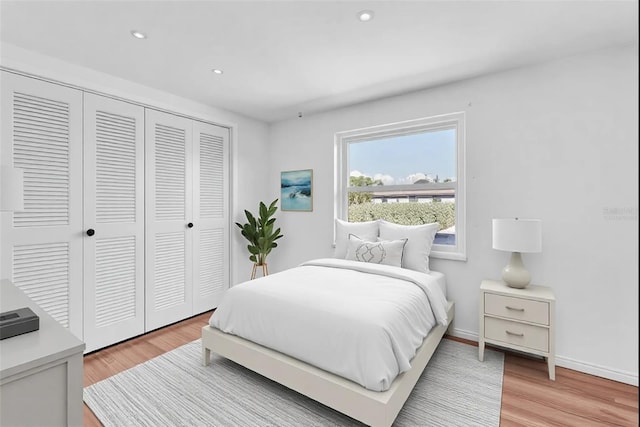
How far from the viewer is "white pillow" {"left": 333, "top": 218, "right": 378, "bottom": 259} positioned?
327 centimetres

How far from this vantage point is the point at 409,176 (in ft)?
11.3

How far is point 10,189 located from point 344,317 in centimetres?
205

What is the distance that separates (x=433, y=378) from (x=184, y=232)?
2745 mm

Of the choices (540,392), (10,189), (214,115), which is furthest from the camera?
(214,115)

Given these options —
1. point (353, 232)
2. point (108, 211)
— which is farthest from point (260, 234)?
point (108, 211)

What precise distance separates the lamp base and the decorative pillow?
0.84 m

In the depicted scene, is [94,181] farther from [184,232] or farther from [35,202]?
[184,232]

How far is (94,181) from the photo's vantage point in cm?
275

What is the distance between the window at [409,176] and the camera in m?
3.11

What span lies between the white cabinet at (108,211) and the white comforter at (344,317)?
3.88ft

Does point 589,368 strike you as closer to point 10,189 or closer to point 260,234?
point 260,234

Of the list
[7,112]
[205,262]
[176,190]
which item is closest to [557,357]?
[205,262]

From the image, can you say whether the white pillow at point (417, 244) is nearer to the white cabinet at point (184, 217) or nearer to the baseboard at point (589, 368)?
the baseboard at point (589, 368)

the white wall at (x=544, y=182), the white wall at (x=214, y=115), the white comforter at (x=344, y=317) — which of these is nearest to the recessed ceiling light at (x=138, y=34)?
the white wall at (x=214, y=115)
